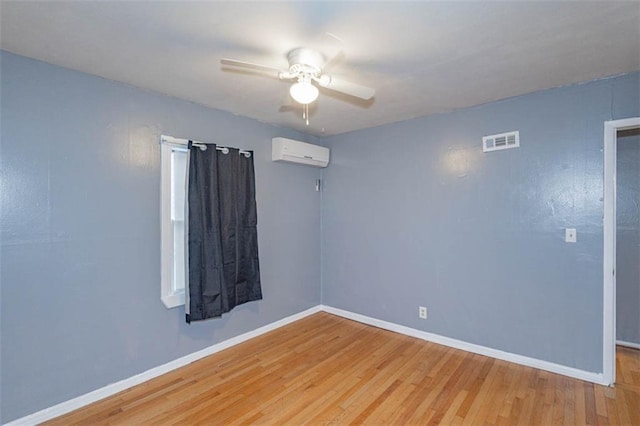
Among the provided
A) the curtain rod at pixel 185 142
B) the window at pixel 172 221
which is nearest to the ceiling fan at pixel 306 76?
the curtain rod at pixel 185 142

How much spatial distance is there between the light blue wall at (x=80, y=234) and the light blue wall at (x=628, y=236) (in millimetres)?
4194

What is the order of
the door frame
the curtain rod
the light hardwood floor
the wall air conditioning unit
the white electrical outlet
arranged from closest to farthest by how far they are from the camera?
the light hardwood floor < the door frame < the curtain rod < the white electrical outlet < the wall air conditioning unit

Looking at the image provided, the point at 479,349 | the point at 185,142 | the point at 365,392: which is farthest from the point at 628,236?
the point at 185,142

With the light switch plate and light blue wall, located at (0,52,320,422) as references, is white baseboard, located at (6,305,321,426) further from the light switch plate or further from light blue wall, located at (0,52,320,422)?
the light switch plate

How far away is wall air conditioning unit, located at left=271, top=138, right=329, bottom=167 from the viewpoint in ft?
11.4

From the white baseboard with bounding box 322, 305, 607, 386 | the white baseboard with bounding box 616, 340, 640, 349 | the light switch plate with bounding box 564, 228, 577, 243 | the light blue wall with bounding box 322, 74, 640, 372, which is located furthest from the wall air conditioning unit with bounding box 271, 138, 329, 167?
the white baseboard with bounding box 616, 340, 640, 349

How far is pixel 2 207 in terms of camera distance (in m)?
1.91

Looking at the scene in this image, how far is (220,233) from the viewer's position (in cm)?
291

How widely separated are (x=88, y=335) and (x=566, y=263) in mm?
3773

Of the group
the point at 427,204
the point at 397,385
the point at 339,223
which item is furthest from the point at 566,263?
the point at 339,223

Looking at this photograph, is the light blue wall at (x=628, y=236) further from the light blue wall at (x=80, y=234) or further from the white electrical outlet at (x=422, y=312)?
the light blue wall at (x=80, y=234)

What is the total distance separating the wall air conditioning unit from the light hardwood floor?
81.1 inches

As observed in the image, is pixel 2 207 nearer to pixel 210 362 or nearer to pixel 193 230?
pixel 193 230

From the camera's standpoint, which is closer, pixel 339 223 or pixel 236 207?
pixel 236 207
